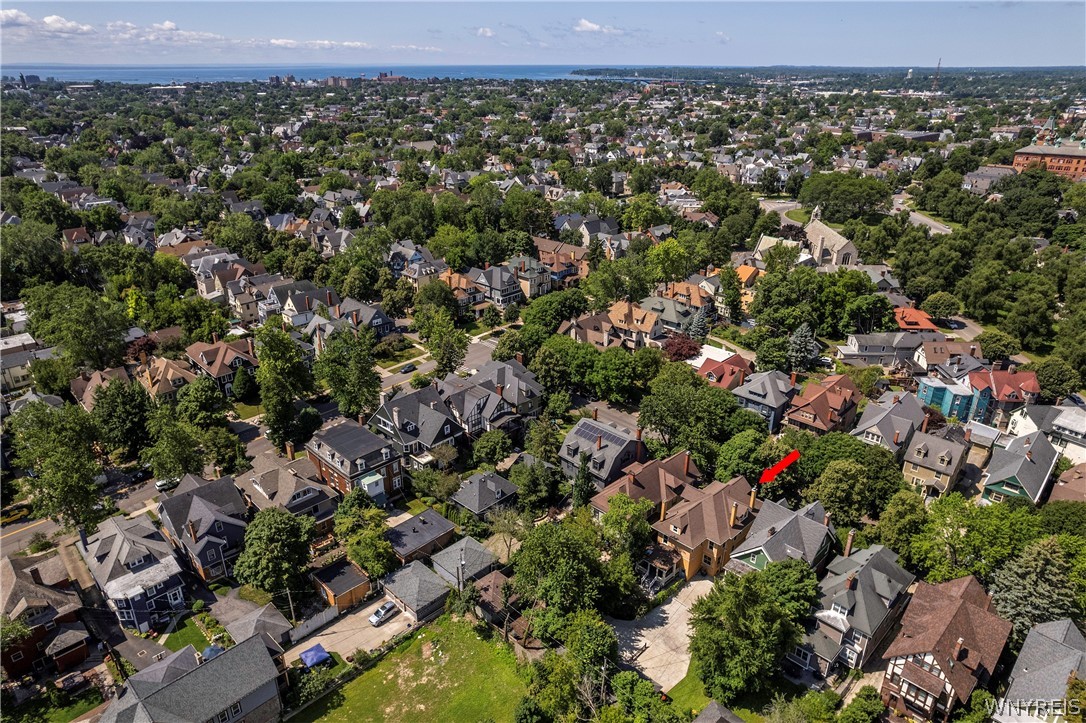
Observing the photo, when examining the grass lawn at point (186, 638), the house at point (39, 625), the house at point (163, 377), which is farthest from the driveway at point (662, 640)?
the house at point (163, 377)

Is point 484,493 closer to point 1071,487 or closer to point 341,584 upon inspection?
point 341,584

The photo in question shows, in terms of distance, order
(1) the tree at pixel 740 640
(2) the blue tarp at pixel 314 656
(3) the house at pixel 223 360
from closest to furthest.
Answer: (1) the tree at pixel 740 640, (2) the blue tarp at pixel 314 656, (3) the house at pixel 223 360

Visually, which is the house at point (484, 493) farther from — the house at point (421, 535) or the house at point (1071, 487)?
the house at point (1071, 487)

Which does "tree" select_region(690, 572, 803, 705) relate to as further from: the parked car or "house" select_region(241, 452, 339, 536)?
"house" select_region(241, 452, 339, 536)

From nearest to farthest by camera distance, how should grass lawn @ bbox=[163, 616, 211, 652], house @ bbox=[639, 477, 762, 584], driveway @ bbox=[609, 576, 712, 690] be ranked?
driveway @ bbox=[609, 576, 712, 690], grass lawn @ bbox=[163, 616, 211, 652], house @ bbox=[639, 477, 762, 584]

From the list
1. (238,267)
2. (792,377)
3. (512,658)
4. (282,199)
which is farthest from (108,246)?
(792,377)

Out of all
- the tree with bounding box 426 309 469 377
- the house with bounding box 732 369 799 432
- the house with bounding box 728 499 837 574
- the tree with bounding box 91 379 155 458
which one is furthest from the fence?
the house with bounding box 732 369 799 432

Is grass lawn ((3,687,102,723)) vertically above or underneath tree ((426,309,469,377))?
underneath

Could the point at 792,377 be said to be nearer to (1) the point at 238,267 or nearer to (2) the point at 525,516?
(2) the point at 525,516
